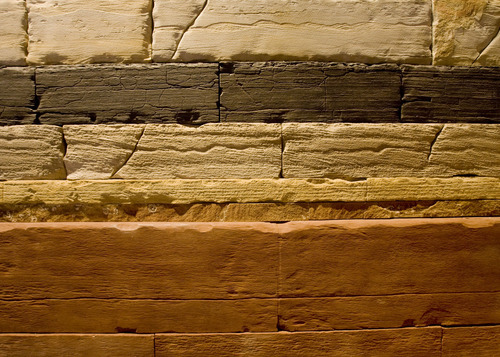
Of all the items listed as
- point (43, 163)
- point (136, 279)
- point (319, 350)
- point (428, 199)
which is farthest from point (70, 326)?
point (428, 199)

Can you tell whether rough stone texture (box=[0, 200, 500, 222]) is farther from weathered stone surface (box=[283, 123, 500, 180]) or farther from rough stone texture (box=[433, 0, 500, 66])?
rough stone texture (box=[433, 0, 500, 66])

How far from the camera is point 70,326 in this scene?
5.84ft

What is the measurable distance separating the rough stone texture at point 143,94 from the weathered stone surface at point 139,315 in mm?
1154

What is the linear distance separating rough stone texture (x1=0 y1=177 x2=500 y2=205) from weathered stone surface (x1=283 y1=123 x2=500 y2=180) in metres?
0.07

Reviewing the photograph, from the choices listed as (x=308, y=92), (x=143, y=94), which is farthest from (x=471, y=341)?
(x=143, y=94)

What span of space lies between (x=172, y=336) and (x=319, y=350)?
0.93 metres

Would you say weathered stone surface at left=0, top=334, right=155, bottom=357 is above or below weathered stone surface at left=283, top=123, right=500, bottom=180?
below

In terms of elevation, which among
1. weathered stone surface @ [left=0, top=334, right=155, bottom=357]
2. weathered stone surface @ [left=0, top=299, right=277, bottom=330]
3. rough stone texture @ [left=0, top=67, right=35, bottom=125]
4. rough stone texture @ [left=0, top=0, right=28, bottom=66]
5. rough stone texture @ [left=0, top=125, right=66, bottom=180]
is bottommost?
weathered stone surface @ [left=0, top=334, right=155, bottom=357]

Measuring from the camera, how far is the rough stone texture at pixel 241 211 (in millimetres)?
1817

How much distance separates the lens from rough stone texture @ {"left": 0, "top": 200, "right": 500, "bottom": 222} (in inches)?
71.6

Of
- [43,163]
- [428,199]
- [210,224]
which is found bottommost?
[210,224]

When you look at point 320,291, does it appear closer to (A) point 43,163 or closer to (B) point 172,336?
(B) point 172,336

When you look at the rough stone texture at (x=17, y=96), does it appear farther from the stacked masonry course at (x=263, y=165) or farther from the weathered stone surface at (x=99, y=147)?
the weathered stone surface at (x=99, y=147)

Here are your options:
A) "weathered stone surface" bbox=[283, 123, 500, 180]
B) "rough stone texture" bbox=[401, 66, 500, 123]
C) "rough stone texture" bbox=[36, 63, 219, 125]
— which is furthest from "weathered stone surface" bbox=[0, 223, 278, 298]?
"rough stone texture" bbox=[401, 66, 500, 123]
